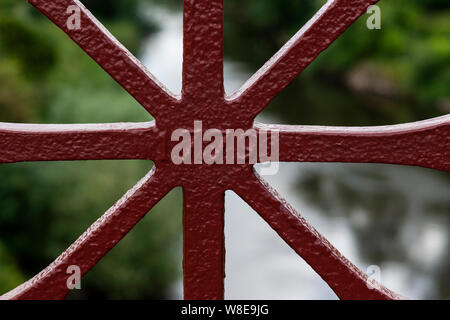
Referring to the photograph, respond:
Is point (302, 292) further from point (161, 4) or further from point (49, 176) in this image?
point (161, 4)

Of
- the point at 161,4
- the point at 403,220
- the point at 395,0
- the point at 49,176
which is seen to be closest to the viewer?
the point at 49,176

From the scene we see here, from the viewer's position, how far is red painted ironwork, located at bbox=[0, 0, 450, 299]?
929mm

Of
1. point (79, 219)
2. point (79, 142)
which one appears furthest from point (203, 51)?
point (79, 219)

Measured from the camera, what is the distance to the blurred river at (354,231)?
982 centimetres

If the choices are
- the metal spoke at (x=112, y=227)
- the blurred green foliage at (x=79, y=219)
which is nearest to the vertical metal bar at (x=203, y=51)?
the metal spoke at (x=112, y=227)

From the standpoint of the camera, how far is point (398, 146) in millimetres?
934

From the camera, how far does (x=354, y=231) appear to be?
1108 centimetres

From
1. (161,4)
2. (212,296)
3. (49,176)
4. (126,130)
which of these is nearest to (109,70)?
(126,130)

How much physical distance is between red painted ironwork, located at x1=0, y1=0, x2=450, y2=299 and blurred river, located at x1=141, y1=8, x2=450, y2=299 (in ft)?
28.5

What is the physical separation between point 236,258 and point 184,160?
9501 mm

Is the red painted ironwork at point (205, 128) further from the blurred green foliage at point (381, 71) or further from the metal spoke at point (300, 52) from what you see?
the blurred green foliage at point (381, 71)

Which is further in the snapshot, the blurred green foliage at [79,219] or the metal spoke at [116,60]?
the blurred green foliage at [79,219]

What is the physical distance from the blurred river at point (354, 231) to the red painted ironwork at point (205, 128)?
8.69 meters

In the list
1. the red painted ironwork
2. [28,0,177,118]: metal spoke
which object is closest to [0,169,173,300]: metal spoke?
the red painted ironwork
